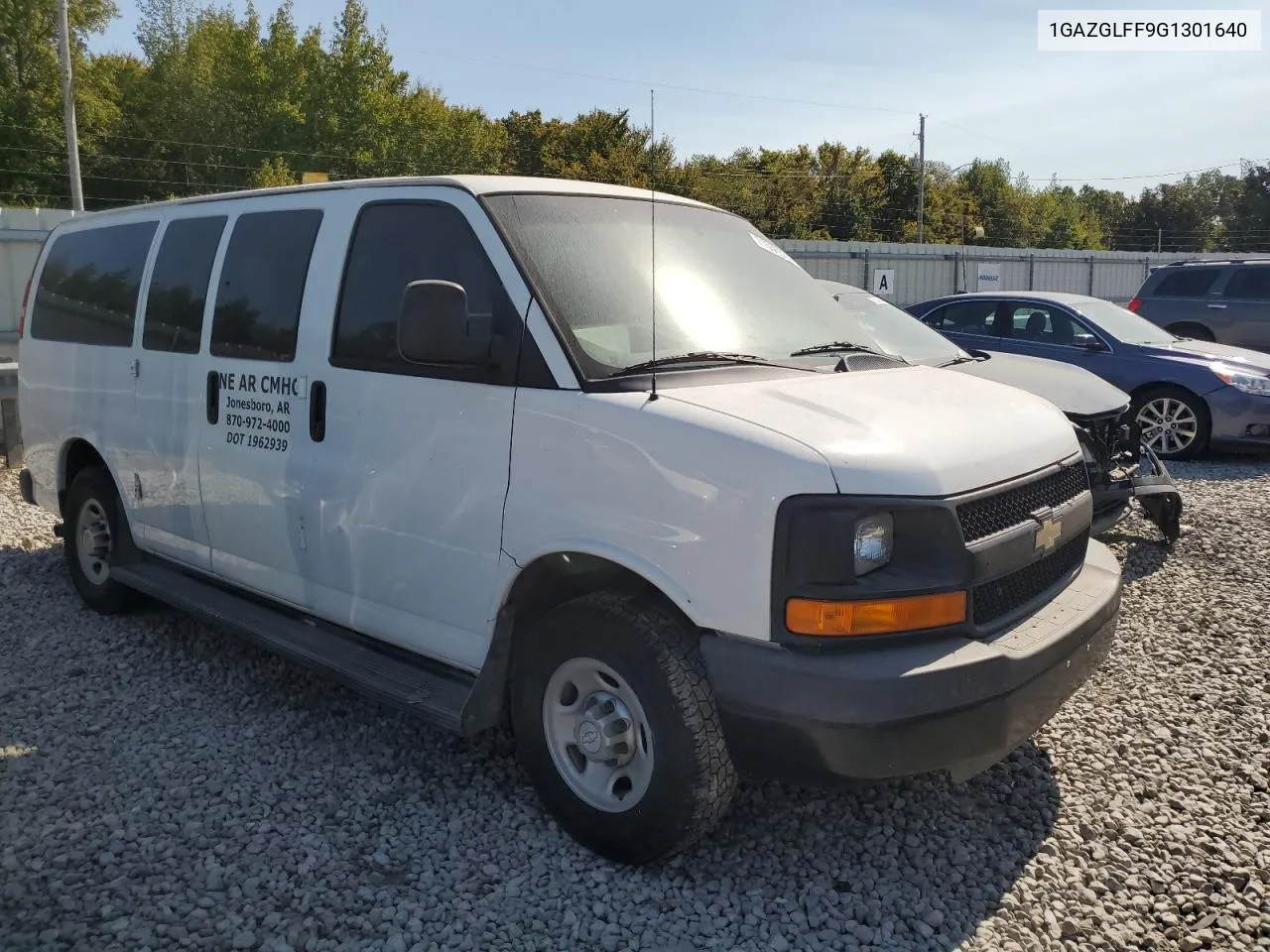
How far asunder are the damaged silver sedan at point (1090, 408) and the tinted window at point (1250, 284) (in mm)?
7494

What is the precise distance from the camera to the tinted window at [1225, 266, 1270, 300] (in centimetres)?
1359

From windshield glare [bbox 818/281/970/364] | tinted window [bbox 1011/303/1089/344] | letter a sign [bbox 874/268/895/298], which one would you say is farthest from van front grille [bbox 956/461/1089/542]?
letter a sign [bbox 874/268/895/298]

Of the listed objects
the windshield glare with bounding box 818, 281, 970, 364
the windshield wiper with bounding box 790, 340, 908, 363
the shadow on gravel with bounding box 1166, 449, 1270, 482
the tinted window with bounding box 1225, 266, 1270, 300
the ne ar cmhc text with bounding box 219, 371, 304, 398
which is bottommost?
the shadow on gravel with bounding box 1166, 449, 1270, 482

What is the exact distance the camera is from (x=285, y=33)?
51.5m

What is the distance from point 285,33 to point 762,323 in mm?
55171

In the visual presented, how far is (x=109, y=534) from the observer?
5625 millimetres

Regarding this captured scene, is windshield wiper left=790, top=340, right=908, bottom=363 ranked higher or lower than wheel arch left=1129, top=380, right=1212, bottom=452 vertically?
higher

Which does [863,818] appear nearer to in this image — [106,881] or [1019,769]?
[1019,769]

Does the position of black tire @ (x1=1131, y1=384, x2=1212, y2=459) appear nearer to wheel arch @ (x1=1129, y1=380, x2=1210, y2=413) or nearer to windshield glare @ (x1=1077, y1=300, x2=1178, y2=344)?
wheel arch @ (x1=1129, y1=380, x2=1210, y2=413)

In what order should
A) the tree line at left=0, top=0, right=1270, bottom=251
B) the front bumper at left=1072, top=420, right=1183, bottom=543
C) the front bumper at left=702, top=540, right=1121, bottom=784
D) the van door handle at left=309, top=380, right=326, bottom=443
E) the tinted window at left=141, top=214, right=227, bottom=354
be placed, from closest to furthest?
the front bumper at left=702, top=540, right=1121, bottom=784 → the van door handle at left=309, top=380, right=326, bottom=443 → the tinted window at left=141, top=214, right=227, bottom=354 → the front bumper at left=1072, top=420, right=1183, bottom=543 → the tree line at left=0, top=0, right=1270, bottom=251

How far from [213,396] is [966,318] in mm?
8530

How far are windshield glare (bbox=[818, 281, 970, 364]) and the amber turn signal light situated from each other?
16.5ft

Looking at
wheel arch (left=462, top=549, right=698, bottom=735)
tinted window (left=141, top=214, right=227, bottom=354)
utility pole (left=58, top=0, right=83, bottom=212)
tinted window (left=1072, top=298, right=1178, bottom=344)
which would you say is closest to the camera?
wheel arch (left=462, top=549, right=698, bottom=735)

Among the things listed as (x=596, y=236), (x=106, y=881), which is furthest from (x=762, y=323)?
(x=106, y=881)
